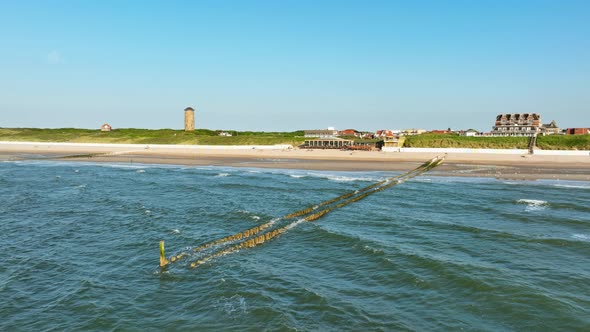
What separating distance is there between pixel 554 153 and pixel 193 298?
9473cm

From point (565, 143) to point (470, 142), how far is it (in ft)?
74.1

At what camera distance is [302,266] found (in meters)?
19.2

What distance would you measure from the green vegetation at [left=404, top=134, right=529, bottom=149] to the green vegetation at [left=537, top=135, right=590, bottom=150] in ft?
14.3

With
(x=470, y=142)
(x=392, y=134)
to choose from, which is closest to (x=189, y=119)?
(x=392, y=134)

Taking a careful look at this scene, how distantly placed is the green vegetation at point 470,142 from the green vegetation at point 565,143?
4.36 meters

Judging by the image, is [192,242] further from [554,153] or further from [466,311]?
[554,153]

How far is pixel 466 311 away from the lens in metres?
14.5

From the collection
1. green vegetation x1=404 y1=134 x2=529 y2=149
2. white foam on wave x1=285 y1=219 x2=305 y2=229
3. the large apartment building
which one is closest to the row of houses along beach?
the large apartment building

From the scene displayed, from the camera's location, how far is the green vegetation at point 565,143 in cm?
9694

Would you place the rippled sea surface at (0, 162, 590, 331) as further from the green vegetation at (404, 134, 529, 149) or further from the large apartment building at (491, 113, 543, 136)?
the large apartment building at (491, 113, 543, 136)

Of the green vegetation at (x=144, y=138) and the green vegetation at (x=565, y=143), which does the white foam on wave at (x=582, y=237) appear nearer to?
the green vegetation at (x=565, y=143)

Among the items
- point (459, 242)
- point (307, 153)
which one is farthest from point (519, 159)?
point (459, 242)

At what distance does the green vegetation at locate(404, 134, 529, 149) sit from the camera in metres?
106

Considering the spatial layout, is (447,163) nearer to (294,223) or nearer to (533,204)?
(533,204)
